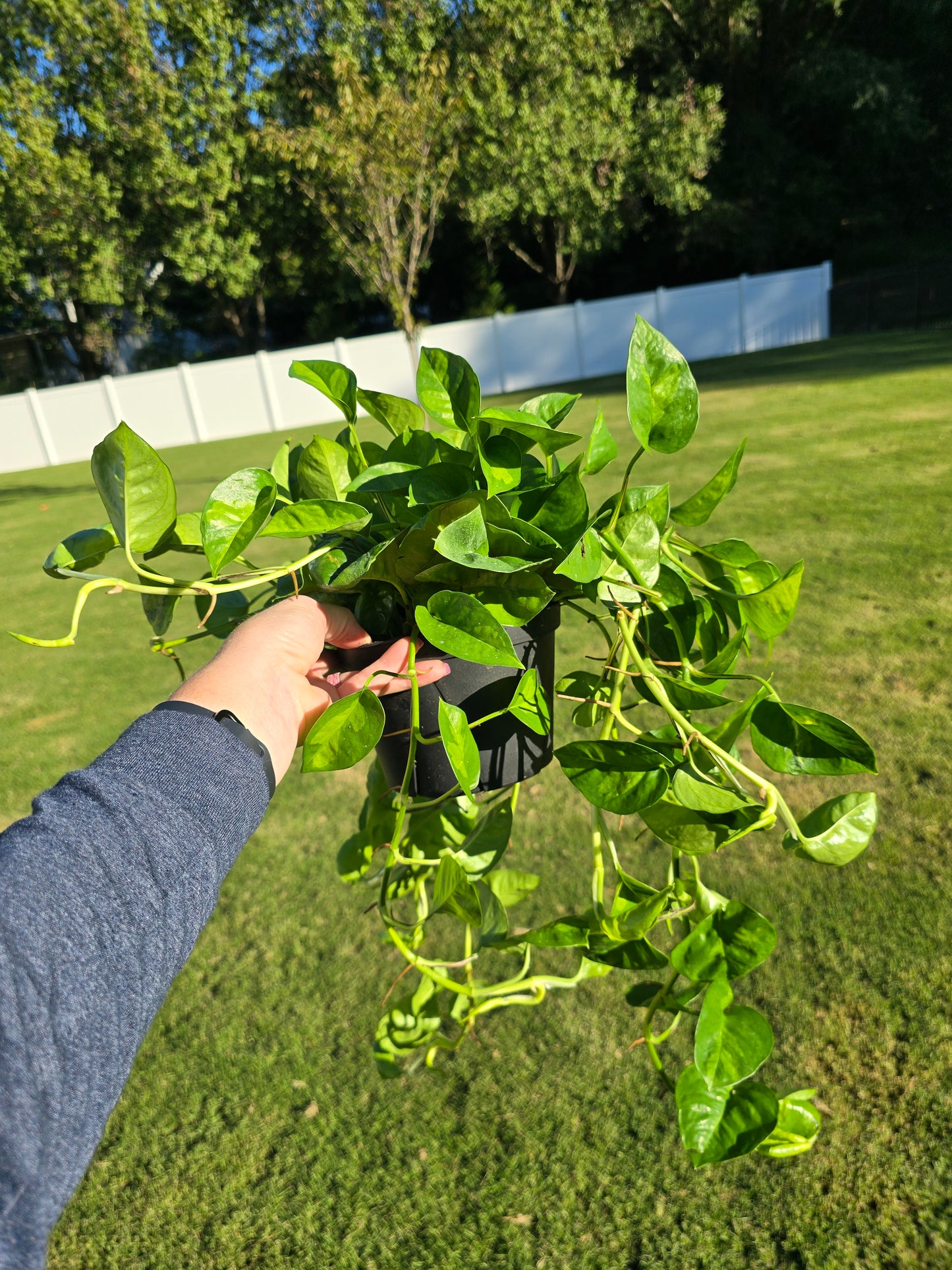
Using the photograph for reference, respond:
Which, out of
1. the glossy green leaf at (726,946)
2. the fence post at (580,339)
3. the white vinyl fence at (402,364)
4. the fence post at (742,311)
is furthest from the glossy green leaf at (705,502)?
the fence post at (742,311)

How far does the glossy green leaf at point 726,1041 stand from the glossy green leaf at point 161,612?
25.6 inches

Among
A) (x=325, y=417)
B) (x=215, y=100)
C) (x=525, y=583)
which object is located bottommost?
(x=325, y=417)

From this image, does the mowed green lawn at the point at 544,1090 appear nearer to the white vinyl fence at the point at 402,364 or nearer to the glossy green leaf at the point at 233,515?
the glossy green leaf at the point at 233,515

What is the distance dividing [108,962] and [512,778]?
0.49 m

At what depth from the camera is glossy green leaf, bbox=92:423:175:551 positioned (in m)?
0.71

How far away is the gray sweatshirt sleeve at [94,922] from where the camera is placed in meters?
0.58

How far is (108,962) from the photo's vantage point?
672 millimetres

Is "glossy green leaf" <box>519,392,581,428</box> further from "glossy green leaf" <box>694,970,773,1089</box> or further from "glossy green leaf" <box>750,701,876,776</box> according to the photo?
"glossy green leaf" <box>694,970,773,1089</box>

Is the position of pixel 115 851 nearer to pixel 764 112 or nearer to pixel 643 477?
pixel 643 477

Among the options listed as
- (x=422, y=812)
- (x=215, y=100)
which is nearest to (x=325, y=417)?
(x=215, y=100)

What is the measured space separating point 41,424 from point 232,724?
1973 centimetres

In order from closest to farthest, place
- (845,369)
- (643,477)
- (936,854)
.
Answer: (936,854), (643,477), (845,369)

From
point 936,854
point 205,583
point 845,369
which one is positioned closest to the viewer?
point 205,583

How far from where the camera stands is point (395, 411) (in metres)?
0.93
